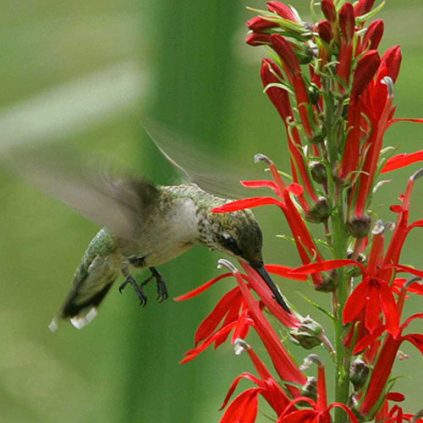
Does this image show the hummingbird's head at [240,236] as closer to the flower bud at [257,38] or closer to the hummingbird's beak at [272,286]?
the hummingbird's beak at [272,286]

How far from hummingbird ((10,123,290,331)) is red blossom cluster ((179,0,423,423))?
0.09 meters

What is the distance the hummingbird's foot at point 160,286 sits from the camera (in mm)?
1898

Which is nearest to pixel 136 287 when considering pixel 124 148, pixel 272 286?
pixel 272 286

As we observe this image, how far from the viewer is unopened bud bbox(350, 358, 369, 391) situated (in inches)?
56.6

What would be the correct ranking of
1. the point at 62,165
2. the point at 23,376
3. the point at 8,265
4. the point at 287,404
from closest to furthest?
the point at 287,404 < the point at 62,165 < the point at 23,376 < the point at 8,265

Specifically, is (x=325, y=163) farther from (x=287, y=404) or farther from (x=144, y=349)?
(x=144, y=349)

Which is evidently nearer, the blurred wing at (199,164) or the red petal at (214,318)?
the red petal at (214,318)

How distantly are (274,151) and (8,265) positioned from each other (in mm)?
915

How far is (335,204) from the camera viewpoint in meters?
1.47

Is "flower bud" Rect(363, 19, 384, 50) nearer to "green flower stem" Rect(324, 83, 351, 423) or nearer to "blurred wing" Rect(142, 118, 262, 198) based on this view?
"green flower stem" Rect(324, 83, 351, 423)

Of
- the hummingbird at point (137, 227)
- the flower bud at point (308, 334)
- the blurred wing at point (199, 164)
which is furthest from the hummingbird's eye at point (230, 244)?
the flower bud at point (308, 334)

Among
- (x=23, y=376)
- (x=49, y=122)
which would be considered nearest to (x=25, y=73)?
(x=23, y=376)

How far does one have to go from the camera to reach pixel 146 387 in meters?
1.86

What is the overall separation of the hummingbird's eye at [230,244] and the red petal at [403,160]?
0.96 feet
